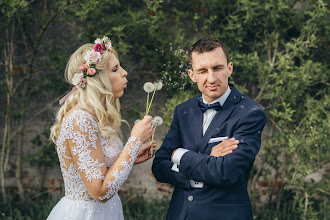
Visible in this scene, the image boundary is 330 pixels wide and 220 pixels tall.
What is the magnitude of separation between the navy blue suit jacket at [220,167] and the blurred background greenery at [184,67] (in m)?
1.68

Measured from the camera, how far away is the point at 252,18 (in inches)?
187

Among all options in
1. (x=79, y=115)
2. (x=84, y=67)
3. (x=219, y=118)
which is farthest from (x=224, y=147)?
(x=84, y=67)

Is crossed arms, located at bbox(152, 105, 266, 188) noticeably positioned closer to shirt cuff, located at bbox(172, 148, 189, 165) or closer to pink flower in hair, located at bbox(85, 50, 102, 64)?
shirt cuff, located at bbox(172, 148, 189, 165)

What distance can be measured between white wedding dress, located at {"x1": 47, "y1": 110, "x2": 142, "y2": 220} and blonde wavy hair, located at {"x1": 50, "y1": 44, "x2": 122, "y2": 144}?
0.07 metres

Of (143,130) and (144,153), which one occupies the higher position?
(143,130)

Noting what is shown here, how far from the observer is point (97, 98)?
267cm

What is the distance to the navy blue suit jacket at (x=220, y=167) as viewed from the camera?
2.44 metres

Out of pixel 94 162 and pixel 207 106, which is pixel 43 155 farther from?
pixel 207 106

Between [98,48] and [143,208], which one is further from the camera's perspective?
[143,208]

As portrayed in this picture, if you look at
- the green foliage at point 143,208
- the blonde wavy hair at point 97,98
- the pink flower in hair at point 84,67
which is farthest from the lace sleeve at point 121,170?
the green foliage at point 143,208

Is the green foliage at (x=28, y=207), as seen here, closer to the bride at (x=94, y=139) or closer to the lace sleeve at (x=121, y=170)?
the bride at (x=94, y=139)

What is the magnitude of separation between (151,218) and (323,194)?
2.20 metres

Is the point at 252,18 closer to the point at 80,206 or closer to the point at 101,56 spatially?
the point at 101,56

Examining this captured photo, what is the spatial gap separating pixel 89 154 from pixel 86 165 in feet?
0.23
